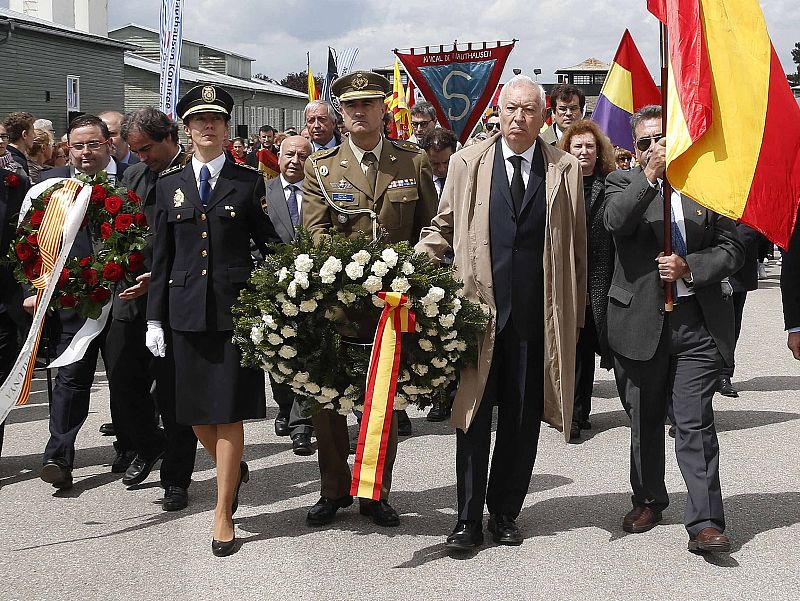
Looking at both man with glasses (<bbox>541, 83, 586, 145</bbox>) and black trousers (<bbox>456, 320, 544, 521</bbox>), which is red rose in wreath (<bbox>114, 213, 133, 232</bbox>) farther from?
man with glasses (<bbox>541, 83, 586, 145</bbox>)

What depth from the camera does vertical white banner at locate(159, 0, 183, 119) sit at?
16312 millimetres

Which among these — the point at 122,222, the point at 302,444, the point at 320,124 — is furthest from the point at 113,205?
the point at 320,124

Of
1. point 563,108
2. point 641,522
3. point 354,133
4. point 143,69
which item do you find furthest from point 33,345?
point 143,69

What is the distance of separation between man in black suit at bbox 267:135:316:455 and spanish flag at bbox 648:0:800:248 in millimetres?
3384

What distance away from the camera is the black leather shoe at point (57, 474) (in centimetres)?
684

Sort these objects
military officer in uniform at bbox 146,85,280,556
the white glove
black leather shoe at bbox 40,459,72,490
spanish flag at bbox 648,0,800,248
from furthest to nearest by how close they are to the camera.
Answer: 1. black leather shoe at bbox 40,459,72,490
2. the white glove
3. military officer in uniform at bbox 146,85,280,556
4. spanish flag at bbox 648,0,800,248

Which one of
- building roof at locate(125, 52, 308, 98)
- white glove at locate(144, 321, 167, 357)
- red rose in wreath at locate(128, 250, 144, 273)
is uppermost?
building roof at locate(125, 52, 308, 98)

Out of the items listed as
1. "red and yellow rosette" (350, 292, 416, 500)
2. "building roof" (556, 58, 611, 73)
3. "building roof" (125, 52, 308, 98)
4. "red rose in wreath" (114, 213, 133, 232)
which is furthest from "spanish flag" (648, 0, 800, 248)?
"building roof" (556, 58, 611, 73)

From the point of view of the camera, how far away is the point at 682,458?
18.5 feet

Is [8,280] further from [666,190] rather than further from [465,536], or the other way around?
[666,190]

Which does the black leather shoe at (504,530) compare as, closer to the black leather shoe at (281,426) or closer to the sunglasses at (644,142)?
the sunglasses at (644,142)

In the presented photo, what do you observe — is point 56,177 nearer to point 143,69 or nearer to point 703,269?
point 703,269

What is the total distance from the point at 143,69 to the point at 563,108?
4003 cm

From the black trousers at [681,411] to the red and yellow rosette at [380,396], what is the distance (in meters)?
1.32
